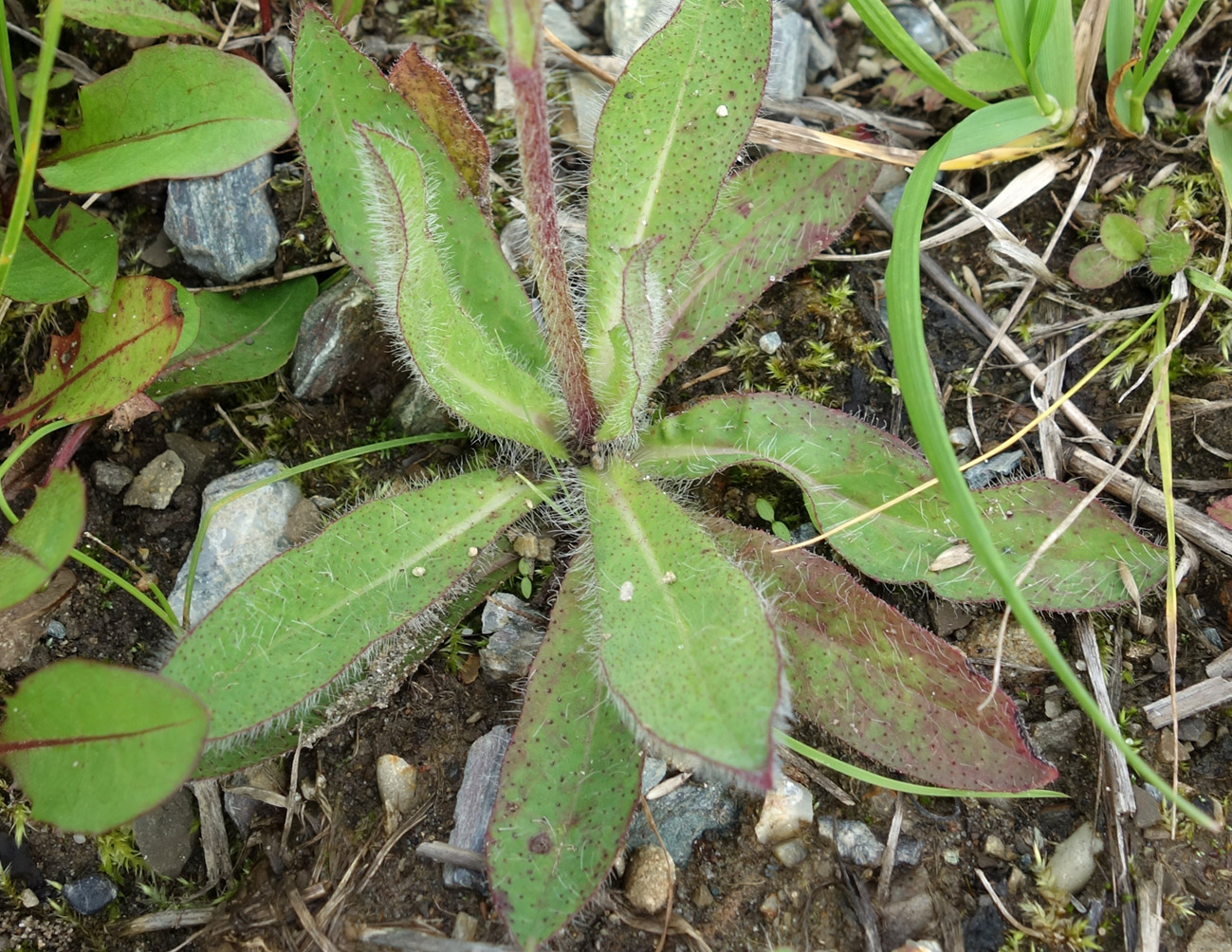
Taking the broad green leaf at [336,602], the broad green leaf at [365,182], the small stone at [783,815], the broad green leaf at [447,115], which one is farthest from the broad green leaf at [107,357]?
the small stone at [783,815]

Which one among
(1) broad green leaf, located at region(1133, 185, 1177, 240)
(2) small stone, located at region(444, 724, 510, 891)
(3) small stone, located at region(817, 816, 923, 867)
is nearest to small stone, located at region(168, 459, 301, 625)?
(2) small stone, located at region(444, 724, 510, 891)

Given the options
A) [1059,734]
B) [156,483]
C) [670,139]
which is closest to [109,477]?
[156,483]

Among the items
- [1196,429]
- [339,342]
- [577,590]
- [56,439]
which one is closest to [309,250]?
[339,342]

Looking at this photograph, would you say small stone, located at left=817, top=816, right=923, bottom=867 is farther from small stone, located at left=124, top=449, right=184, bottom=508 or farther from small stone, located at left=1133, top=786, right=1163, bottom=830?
small stone, located at left=124, top=449, right=184, bottom=508

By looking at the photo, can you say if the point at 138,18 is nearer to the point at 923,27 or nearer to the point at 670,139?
the point at 670,139

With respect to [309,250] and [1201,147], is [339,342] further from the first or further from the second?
[1201,147]

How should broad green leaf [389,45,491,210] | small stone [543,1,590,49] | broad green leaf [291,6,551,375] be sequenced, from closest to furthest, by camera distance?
broad green leaf [291,6,551,375] → broad green leaf [389,45,491,210] → small stone [543,1,590,49]
